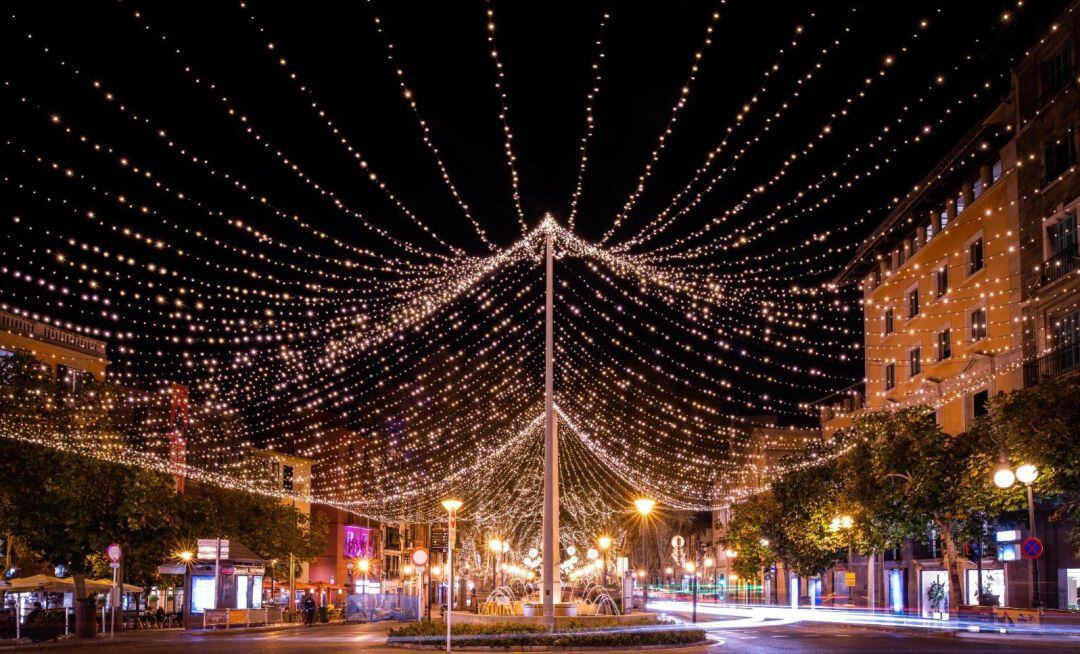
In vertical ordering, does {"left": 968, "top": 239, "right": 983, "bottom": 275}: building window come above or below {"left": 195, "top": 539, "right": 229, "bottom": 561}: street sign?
above

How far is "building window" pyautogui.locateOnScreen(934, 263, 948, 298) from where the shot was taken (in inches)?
1806

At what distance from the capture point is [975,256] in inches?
1671

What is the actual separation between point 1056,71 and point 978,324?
1019cm

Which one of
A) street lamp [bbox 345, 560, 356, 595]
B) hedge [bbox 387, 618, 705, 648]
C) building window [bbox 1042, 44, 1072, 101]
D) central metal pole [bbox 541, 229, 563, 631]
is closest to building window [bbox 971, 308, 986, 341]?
building window [bbox 1042, 44, 1072, 101]

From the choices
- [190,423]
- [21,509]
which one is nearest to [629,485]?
[190,423]

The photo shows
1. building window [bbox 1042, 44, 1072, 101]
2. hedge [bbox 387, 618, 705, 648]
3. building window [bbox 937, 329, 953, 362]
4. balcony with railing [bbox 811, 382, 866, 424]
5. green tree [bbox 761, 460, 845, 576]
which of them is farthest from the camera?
balcony with railing [bbox 811, 382, 866, 424]

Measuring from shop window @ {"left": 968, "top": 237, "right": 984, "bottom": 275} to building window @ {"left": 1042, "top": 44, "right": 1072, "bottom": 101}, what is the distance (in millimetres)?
7353

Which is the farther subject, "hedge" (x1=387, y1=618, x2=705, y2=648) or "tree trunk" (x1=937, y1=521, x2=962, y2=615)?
"tree trunk" (x1=937, y1=521, x2=962, y2=615)

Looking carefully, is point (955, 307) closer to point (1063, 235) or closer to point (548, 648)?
point (1063, 235)

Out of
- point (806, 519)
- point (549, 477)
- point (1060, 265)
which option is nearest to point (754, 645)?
point (549, 477)

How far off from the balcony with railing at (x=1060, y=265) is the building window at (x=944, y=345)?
9392 millimetres

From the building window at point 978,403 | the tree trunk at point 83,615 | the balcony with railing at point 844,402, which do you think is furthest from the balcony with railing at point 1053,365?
the tree trunk at point 83,615

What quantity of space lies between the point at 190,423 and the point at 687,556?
5931cm

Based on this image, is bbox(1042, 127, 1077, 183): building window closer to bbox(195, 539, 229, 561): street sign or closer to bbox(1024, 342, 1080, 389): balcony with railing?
bbox(1024, 342, 1080, 389): balcony with railing
